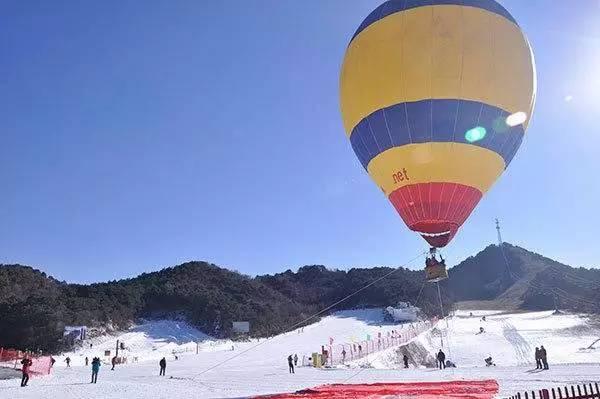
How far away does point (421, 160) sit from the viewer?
1531 cm

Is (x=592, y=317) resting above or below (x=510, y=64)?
below

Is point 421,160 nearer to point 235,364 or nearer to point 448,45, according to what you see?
point 448,45

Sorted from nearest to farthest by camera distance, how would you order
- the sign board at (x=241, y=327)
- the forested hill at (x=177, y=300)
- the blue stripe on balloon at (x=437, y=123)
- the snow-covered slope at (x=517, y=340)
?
the blue stripe on balloon at (x=437, y=123) → the snow-covered slope at (x=517, y=340) → the forested hill at (x=177, y=300) → the sign board at (x=241, y=327)

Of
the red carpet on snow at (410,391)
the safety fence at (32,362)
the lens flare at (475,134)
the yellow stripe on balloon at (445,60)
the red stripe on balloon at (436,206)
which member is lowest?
the red carpet on snow at (410,391)

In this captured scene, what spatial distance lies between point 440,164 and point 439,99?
6.46 ft

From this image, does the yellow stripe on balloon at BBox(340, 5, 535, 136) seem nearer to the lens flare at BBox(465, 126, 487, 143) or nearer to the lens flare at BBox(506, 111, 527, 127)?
the lens flare at BBox(506, 111, 527, 127)

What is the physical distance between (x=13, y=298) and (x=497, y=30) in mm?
59869

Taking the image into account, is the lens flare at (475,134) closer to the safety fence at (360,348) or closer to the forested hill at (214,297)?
the safety fence at (360,348)

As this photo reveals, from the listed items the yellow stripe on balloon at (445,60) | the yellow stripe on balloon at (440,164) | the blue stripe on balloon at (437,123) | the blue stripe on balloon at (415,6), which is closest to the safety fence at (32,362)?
the yellow stripe on balloon at (440,164)

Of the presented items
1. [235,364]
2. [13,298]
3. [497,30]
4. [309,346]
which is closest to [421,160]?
[497,30]

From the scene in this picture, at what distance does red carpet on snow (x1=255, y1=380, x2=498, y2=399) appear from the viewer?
553 inches

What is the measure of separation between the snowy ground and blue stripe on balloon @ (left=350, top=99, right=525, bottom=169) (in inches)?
302

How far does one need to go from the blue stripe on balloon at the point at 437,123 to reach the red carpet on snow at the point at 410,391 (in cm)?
734

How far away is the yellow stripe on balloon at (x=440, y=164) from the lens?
49.9ft
